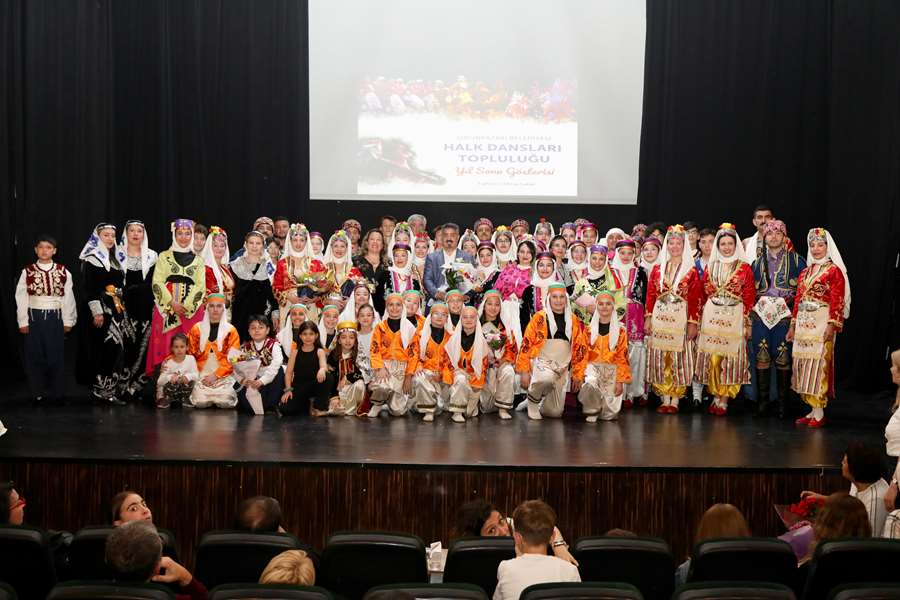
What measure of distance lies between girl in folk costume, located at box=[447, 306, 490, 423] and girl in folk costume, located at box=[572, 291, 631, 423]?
654mm

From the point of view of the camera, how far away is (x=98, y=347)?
272 inches

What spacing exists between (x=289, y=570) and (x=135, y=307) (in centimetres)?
486

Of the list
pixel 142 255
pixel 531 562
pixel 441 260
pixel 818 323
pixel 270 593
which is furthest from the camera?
pixel 441 260

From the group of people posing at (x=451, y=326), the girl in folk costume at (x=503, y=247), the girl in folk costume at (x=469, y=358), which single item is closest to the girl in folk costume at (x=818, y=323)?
the group of people posing at (x=451, y=326)

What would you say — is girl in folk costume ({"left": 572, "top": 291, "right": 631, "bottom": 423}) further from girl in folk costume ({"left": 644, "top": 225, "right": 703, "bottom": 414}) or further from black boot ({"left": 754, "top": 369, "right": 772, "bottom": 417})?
black boot ({"left": 754, "top": 369, "right": 772, "bottom": 417})

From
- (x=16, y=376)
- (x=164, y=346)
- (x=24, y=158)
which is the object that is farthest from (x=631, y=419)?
(x=24, y=158)

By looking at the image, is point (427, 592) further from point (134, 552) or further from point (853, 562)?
point (853, 562)

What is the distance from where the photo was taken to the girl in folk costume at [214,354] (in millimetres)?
6617

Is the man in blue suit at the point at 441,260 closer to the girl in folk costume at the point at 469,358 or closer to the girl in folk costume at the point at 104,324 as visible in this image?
the girl in folk costume at the point at 469,358

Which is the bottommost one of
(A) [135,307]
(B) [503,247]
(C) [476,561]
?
(C) [476,561]

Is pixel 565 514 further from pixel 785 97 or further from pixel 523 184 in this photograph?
pixel 785 97

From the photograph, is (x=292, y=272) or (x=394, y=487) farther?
(x=292, y=272)

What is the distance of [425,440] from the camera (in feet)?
18.4

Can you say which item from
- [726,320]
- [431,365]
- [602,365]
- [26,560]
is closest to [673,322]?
[726,320]
